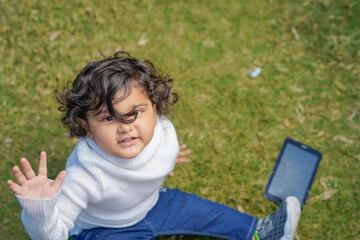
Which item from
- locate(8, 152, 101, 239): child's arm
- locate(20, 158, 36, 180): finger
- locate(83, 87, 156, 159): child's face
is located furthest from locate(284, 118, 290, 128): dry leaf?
locate(20, 158, 36, 180): finger

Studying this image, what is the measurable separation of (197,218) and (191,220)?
6 centimetres

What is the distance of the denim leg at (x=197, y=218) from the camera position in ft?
10.3

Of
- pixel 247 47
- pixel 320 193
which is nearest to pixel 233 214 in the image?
pixel 320 193

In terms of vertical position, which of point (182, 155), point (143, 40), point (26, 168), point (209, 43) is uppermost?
point (209, 43)

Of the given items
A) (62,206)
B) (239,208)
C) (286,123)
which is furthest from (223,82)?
(62,206)

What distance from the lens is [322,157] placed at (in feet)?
13.4

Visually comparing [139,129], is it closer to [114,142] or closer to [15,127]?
[114,142]

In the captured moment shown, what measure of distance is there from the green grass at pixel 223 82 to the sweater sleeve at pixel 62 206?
4.72 feet

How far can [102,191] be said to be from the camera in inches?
96.3

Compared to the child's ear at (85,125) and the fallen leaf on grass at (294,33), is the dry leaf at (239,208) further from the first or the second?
the fallen leaf on grass at (294,33)

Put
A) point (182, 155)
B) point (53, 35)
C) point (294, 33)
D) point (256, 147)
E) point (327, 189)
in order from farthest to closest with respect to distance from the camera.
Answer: point (294, 33) → point (53, 35) → point (256, 147) → point (182, 155) → point (327, 189)

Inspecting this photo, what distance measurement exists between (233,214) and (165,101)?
52.4 inches

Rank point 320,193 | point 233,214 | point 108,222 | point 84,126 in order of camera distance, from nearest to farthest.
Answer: point 84,126, point 108,222, point 233,214, point 320,193

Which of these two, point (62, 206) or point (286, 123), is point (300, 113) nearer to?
point (286, 123)
